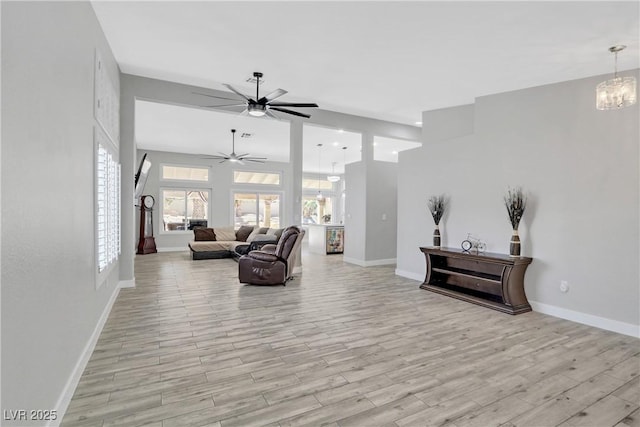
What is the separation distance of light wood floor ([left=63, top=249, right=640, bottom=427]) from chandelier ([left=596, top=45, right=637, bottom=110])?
8.13 feet

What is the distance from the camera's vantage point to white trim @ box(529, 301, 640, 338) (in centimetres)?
359

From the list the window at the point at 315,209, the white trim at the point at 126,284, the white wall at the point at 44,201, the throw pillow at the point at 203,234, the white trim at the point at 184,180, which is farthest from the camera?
the window at the point at 315,209

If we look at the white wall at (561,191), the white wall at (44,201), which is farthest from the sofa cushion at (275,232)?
the white wall at (44,201)

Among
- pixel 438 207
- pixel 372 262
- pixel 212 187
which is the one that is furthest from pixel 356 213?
pixel 212 187

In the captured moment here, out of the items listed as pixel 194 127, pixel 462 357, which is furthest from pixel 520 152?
pixel 194 127

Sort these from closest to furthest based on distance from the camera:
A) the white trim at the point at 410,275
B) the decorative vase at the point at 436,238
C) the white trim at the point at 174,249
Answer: the decorative vase at the point at 436,238
the white trim at the point at 410,275
the white trim at the point at 174,249

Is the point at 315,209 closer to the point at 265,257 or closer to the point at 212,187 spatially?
the point at 212,187

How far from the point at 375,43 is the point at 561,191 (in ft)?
9.89

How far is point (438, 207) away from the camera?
565 cm

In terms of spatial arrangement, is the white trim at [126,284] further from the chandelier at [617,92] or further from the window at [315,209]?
the window at [315,209]

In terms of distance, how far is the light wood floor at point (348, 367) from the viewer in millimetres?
2119

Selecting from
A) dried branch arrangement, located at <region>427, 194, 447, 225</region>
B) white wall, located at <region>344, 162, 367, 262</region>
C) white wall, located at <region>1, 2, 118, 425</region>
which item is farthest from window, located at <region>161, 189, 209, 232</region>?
white wall, located at <region>1, 2, 118, 425</region>

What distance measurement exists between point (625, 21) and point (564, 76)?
1.14 metres

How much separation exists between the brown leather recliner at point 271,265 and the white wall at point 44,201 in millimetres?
2848
